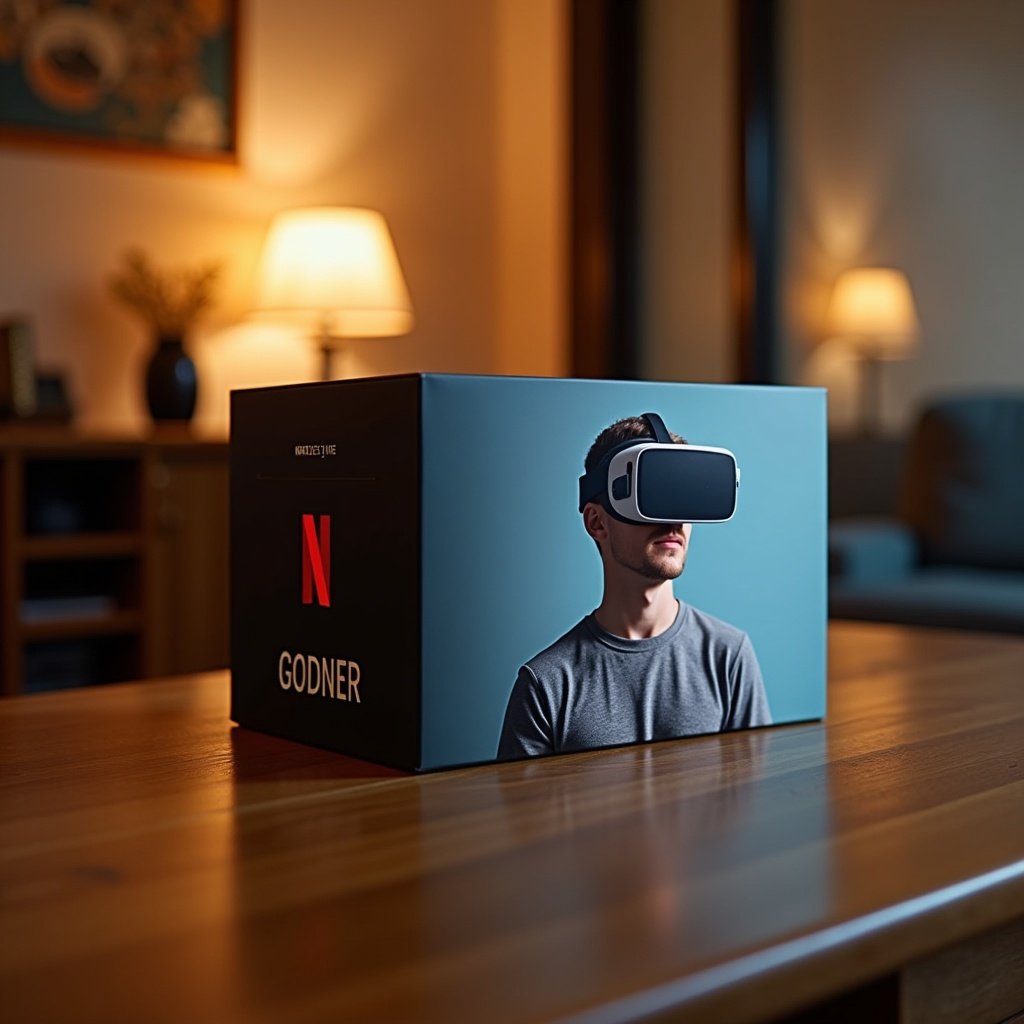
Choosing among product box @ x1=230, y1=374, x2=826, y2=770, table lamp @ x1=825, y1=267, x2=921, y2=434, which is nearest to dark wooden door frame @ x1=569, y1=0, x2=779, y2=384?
table lamp @ x1=825, y1=267, x2=921, y2=434

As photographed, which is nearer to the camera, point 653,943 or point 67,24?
point 653,943

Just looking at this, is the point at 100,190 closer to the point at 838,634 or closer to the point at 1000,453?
the point at 1000,453

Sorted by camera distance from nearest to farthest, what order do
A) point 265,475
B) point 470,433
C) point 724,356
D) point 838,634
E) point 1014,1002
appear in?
point 1014,1002 → point 470,433 → point 265,475 → point 838,634 → point 724,356

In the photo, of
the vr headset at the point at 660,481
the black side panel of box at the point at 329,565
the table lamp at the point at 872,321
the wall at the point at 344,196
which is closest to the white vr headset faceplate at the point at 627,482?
the vr headset at the point at 660,481

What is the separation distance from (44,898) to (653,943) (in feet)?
0.69

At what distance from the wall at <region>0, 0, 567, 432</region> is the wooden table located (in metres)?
2.84

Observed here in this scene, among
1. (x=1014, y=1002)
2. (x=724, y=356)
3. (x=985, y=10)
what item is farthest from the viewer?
(x=724, y=356)

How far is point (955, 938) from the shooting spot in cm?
51

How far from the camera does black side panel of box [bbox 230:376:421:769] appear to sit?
697 mm

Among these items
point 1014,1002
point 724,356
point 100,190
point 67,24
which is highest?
point 67,24

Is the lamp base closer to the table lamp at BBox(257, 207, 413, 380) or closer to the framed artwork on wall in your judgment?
the table lamp at BBox(257, 207, 413, 380)

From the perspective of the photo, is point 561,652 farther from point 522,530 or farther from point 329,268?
point 329,268

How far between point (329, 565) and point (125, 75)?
3118mm

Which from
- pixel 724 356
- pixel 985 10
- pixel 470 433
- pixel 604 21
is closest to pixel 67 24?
pixel 604 21
